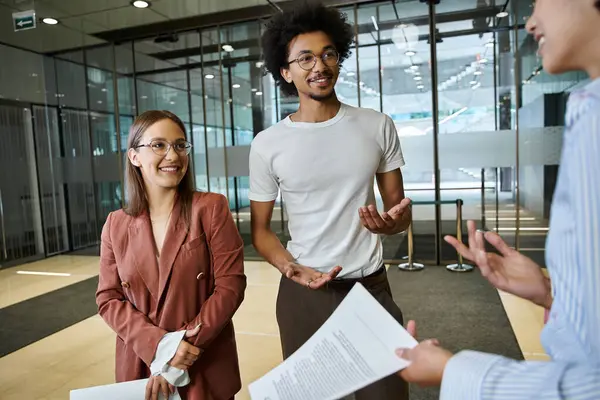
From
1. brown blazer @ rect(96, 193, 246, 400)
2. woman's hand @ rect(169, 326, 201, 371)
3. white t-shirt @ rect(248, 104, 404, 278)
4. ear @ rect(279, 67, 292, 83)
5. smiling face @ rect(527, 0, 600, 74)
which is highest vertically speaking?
ear @ rect(279, 67, 292, 83)

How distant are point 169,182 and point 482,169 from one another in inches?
203

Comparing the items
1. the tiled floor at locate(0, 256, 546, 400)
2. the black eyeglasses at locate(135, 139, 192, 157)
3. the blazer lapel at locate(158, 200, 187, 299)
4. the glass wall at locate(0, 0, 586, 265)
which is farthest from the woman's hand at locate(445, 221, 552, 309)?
the glass wall at locate(0, 0, 586, 265)

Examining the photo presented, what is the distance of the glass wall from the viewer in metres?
5.79

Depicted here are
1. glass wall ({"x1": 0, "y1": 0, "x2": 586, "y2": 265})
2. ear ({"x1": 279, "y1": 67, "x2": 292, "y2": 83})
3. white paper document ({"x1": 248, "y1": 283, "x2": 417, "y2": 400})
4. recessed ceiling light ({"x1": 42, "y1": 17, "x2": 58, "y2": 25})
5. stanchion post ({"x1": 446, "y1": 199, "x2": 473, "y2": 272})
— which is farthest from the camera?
recessed ceiling light ({"x1": 42, "y1": 17, "x2": 58, "y2": 25})

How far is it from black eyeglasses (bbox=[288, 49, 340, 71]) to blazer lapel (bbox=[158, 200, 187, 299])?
0.68 meters

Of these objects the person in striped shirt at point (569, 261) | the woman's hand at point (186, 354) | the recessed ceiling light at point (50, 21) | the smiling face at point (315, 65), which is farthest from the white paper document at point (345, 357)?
the recessed ceiling light at point (50, 21)

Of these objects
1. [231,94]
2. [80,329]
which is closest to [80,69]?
[231,94]

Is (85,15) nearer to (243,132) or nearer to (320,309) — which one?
(243,132)

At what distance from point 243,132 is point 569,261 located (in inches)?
260

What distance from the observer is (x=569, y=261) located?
1.95 feet

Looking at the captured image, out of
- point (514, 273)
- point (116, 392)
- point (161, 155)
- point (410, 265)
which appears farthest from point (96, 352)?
point (410, 265)

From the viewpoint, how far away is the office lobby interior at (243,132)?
4328mm

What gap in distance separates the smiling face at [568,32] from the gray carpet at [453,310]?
249 cm

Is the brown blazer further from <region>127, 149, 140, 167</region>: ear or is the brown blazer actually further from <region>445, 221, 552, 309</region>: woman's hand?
<region>445, 221, 552, 309</region>: woman's hand
